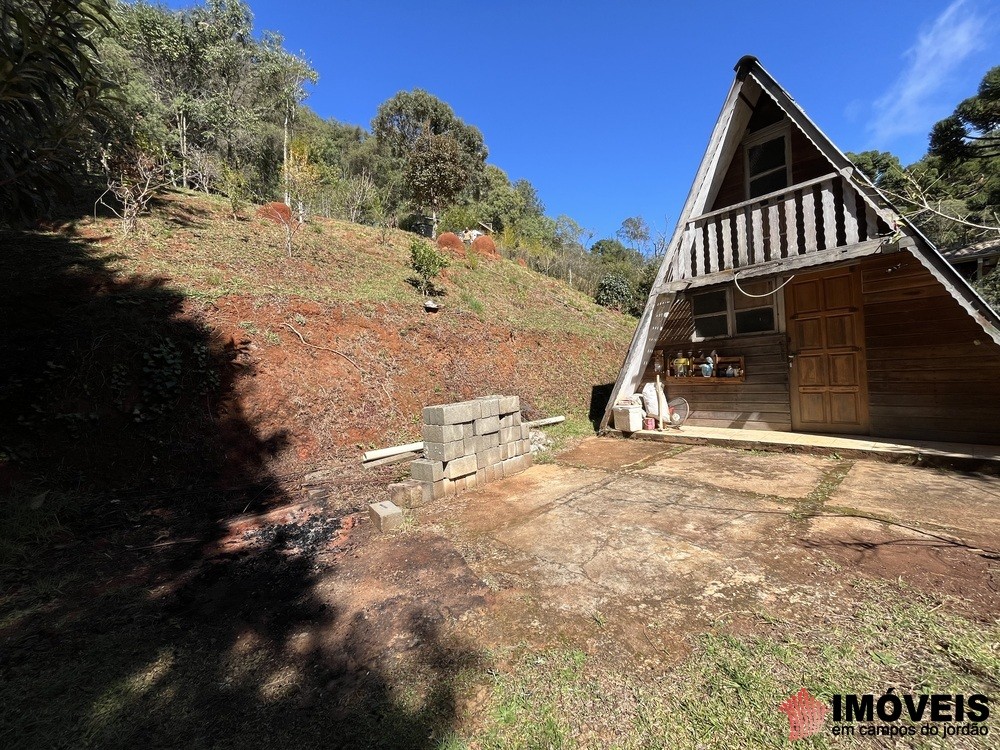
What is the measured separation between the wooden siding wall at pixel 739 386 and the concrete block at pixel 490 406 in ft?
15.1

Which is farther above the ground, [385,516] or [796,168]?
[796,168]

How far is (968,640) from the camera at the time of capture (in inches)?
80.4

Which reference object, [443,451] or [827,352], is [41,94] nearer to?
[443,451]

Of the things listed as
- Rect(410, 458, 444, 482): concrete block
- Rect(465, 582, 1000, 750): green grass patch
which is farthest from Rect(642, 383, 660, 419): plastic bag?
Rect(465, 582, 1000, 750): green grass patch

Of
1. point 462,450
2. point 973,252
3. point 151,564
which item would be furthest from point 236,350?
point 973,252

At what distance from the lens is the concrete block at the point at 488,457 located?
17.5 ft

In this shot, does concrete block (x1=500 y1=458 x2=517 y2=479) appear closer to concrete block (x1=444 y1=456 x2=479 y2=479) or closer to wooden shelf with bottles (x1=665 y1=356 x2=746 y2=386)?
concrete block (x1=444 y1=456 x2=479 y2=479)

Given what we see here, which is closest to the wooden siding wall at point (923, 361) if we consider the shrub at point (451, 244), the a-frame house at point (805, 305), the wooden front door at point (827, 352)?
the a-frame house at point (805, 305)

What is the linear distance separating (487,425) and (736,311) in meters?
5.49

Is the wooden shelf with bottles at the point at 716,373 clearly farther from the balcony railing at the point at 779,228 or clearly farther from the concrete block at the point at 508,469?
the concrete block at the point at 508,469

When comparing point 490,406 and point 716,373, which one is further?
point 716,373

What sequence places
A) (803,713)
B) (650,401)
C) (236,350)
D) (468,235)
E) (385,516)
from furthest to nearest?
1. (468,235)
2. (650,401)
3. (236,350)
4. (385,516)
5. (803,713)

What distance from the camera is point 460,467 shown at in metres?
5.04

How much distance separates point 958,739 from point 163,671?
3682 mm
